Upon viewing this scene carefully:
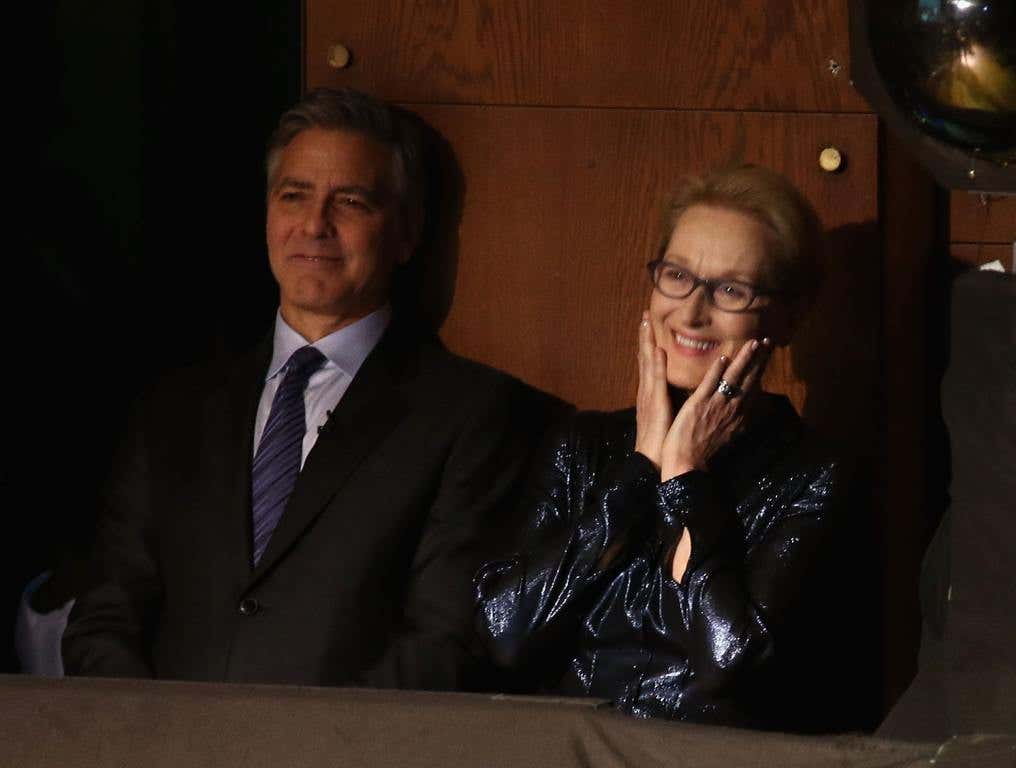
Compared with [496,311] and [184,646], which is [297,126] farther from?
[184,646]

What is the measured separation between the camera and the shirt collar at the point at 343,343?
2.52 m

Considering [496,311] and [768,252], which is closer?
[768,252]

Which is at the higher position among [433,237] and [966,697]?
[433,237]

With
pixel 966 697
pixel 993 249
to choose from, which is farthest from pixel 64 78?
pixel 966 697

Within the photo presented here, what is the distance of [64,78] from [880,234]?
4.46ft

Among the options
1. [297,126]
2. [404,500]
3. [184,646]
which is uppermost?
[297,126]

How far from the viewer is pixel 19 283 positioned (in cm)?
286

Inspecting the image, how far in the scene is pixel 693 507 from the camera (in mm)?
2061

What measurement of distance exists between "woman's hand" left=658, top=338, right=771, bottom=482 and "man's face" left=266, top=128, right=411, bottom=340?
0.53 meters

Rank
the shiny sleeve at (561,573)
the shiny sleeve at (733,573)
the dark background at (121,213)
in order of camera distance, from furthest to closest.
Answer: the dark background at (121,213)
the shiny sleeve at (561,573)
the shiny sleeve at (733,573)

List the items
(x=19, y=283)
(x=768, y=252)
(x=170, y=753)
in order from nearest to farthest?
(x=170, y=753) < (x=768, y=252) < (x=19, y=283)

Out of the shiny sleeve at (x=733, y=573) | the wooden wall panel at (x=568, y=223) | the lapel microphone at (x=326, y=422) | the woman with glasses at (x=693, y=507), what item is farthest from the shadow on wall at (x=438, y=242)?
the shiny sleeve at (x=733, y=573)

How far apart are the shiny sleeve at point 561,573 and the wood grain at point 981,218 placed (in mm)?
840

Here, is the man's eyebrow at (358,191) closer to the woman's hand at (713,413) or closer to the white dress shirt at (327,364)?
the white dress shirt at (327,364)
